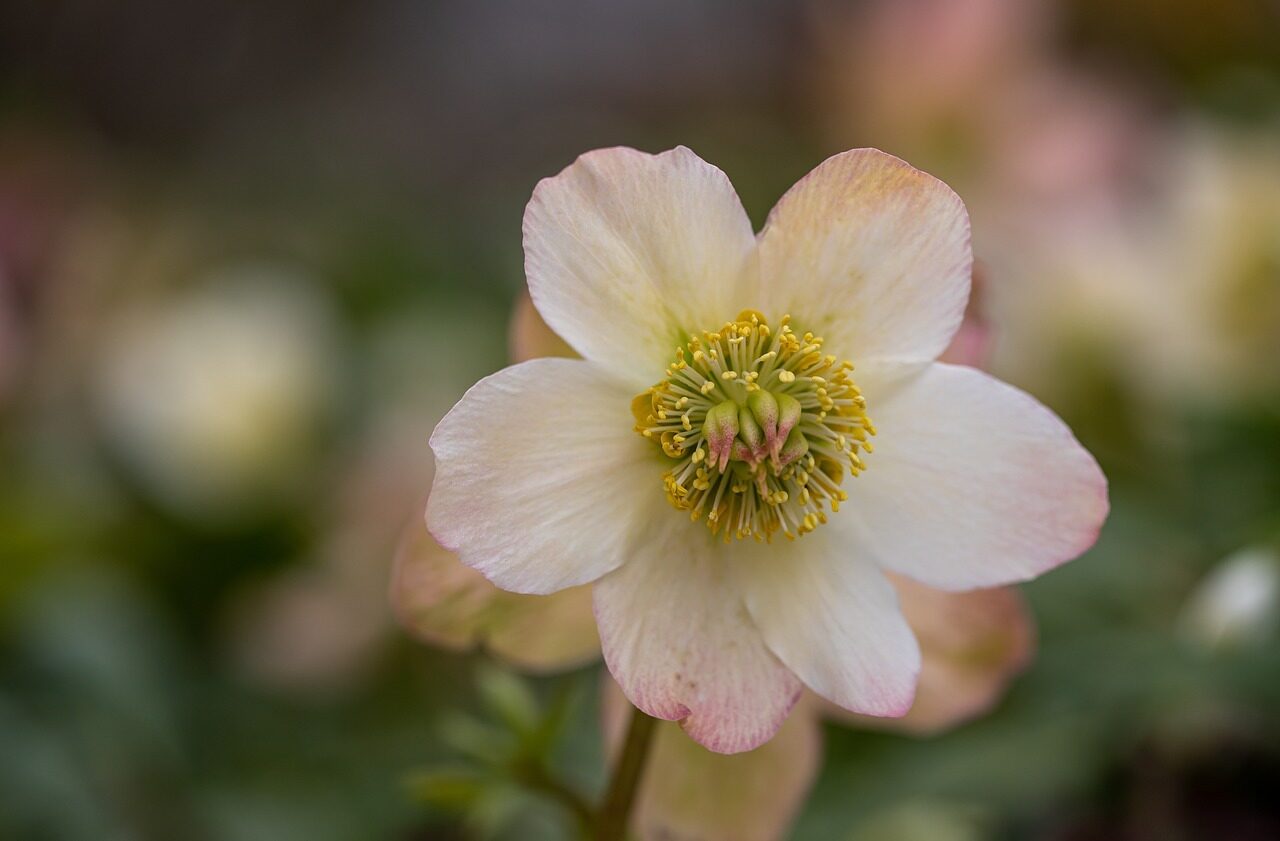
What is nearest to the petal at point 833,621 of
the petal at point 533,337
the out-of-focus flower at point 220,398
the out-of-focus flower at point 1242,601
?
the petal at point 533,337

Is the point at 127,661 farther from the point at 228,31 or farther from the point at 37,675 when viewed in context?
the point at 228,31

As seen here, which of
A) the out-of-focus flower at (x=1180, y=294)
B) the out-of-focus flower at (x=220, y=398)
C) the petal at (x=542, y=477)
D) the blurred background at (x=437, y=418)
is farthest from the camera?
the out-of-focus flower at (x=220, y=398)

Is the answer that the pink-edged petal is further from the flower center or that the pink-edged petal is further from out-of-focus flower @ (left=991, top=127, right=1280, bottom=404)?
out-of-focus flower @ (left=991, top=127, right=1280, bottom=404)

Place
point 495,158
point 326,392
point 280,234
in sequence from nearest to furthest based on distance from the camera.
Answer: point 326,392, point 280,234, point 495,158

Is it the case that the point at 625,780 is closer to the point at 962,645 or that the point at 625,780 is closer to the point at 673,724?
the point at 673,724

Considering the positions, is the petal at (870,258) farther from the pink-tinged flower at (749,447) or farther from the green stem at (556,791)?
the green stem at (556,791)

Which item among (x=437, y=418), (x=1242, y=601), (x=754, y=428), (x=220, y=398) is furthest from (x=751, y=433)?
(x=220, y=398)

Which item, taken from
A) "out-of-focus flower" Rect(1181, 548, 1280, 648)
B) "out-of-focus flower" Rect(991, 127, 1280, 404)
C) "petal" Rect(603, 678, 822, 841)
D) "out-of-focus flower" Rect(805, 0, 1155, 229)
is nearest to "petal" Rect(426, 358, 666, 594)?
"petal" Rect(603, 678, 822, 841)

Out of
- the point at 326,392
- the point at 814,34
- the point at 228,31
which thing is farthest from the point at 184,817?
the point at 228,31
